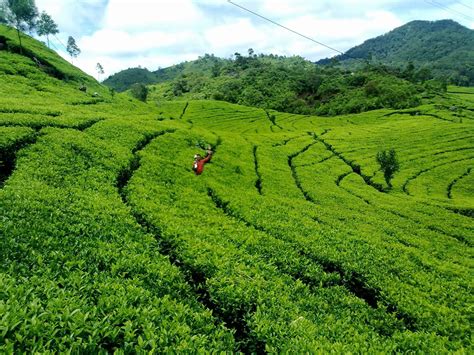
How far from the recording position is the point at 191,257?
13219mm

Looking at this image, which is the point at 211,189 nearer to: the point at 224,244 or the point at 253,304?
the point at 224,244

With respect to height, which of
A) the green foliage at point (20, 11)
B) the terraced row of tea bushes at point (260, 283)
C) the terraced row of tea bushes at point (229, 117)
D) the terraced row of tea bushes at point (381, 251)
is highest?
the green foliage at point (20, 11)

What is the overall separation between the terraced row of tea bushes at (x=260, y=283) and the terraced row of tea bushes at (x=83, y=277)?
92cm

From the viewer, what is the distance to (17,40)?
7325 centimetres

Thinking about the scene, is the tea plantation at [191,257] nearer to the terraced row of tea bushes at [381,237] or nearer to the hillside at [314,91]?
the terraced row of tea bushes at [381,237]

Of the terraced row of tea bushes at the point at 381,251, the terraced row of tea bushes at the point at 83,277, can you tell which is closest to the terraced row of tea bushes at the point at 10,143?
the terraced row of tea bushes at the point at 83,277

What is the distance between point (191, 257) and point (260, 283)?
3.16m

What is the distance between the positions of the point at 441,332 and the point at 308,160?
1660 inches

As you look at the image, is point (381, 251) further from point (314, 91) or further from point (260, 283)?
point (314, 91)

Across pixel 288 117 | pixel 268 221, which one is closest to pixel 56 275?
pixel 268 221

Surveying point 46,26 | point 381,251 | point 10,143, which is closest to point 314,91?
point 46,26

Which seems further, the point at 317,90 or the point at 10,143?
the point at 317,90

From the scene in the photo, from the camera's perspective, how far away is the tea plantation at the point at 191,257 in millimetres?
8250

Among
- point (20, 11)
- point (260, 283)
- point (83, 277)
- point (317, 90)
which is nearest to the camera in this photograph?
point (83, 277)
